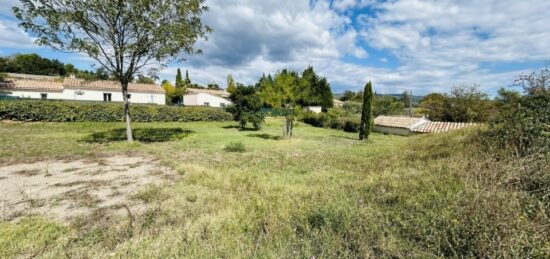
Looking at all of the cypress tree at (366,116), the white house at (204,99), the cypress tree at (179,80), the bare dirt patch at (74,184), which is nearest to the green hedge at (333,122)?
the cypress tree at (366,116)

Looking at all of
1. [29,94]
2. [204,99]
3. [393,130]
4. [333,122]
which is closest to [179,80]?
[204,99]

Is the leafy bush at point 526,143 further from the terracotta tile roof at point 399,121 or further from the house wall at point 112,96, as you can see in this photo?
the house wall at point 112,96

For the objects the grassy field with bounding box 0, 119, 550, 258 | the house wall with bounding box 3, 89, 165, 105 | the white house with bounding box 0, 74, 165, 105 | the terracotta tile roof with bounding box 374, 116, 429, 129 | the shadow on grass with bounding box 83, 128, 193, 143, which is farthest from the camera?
the house wall with bounding box 3, 89, 165, 105

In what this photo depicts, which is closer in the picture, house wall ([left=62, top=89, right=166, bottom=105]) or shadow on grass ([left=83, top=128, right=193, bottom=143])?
shadow on grass ([left=83, top=128, right=193, bottom=143])

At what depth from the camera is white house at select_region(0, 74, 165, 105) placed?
25483 mm

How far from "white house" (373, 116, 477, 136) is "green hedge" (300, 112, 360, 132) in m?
2.95

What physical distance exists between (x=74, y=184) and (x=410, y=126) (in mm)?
22647

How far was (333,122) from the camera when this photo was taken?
26094mm

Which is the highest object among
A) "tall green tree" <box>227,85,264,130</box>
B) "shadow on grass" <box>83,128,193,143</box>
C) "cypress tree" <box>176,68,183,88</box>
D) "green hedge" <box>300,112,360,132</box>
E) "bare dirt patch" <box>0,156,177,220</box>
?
"cypress tree" <box>176,68,183,88</box>

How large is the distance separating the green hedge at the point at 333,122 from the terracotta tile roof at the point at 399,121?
118 inches

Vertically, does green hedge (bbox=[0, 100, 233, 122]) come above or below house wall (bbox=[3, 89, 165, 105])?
below

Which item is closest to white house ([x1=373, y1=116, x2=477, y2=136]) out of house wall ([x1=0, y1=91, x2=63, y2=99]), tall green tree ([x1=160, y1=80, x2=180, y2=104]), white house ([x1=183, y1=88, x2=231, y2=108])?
white house ([x1=183, y1=88, x2=231, y2=108])

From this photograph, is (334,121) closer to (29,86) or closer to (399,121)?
(399,121)

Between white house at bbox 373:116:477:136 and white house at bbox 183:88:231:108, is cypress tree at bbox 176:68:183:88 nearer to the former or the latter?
white house at bbox 183:88:231:108
